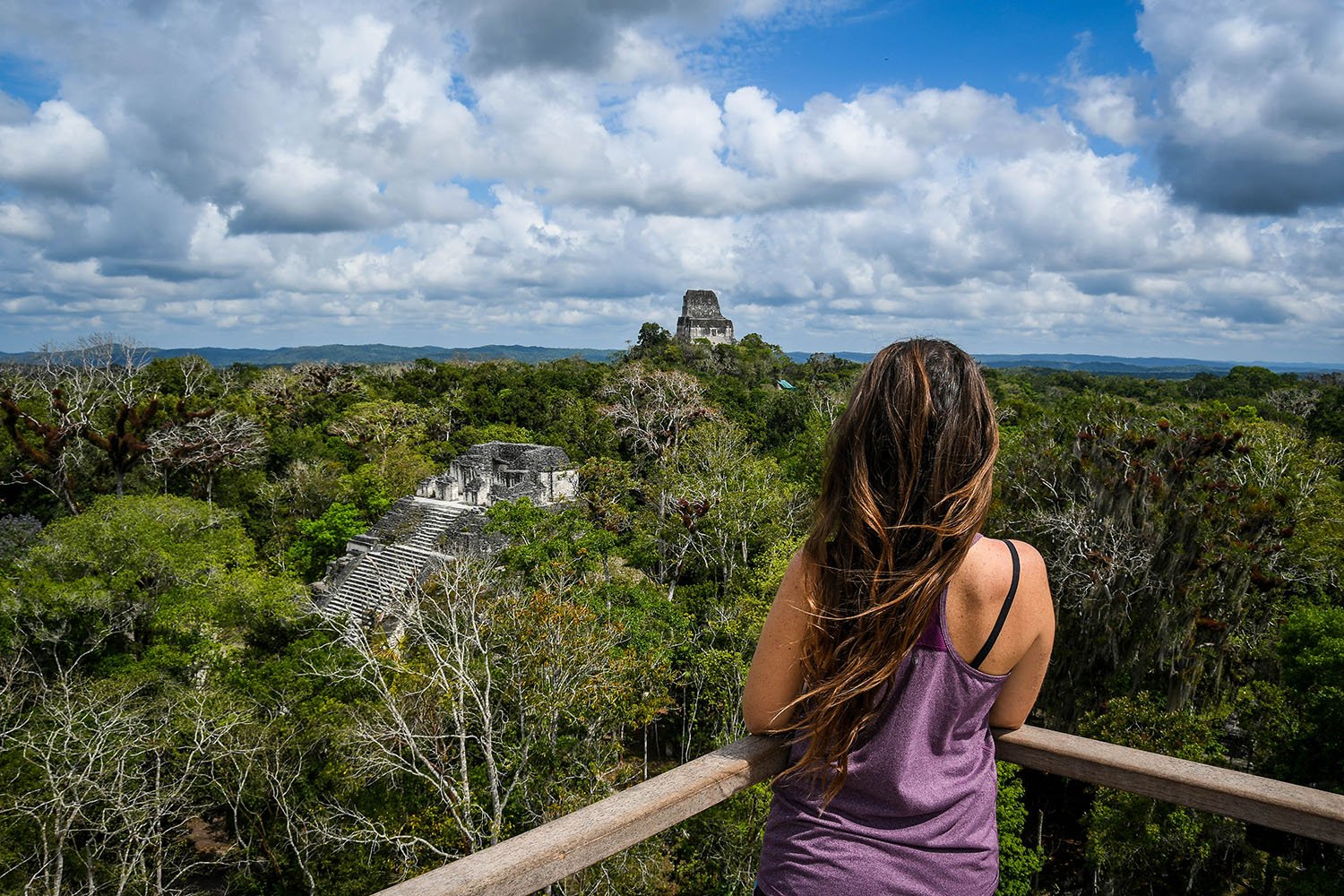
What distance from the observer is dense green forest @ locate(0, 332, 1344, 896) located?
9227 mm

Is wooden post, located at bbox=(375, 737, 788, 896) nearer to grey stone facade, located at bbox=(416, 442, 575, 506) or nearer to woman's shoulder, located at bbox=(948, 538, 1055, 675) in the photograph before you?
woman's shoulder, located at bbox=(948, 538, 1055, 675)

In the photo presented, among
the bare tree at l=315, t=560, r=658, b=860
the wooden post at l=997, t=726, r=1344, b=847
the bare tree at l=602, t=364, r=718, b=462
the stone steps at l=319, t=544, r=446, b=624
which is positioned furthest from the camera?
the bare tree at l=602, t=364, r=718, b=462

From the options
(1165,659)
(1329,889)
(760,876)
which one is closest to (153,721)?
(760,876)

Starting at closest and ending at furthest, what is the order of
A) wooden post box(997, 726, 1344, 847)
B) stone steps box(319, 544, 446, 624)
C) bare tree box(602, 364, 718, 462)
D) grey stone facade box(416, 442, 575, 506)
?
wooden post box(997, 726, 1344, 847) → stone steps box(319, 544, 446, 624) → grey stone facade box(416, 442, 575, 506) → bare tree box(602, 364, 718, 462)

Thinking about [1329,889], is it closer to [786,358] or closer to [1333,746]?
[1333,746]

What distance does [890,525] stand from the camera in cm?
138

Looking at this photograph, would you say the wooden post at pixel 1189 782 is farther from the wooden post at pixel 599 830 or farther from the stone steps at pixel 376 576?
the stone steps at pixel 376 576

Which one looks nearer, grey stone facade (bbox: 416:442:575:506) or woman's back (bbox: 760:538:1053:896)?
woman's back (bbox: 760:538:1053:896)

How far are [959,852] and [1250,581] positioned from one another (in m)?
12.5

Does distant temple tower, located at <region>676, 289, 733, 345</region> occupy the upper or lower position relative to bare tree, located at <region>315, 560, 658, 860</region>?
upper

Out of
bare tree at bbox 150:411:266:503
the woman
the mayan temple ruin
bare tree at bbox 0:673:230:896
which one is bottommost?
bare tree at bbox 0:673:230:896

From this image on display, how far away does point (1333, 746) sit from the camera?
27.4ft

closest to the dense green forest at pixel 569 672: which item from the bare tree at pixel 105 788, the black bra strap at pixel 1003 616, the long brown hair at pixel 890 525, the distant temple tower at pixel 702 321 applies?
the bare tree at pixel 105 788

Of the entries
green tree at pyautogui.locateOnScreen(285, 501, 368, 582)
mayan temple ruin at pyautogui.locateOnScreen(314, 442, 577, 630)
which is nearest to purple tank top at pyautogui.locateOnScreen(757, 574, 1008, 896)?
mayan temple ruin at pyautogui.locateOnScreen(314, 442, 577, 630)
